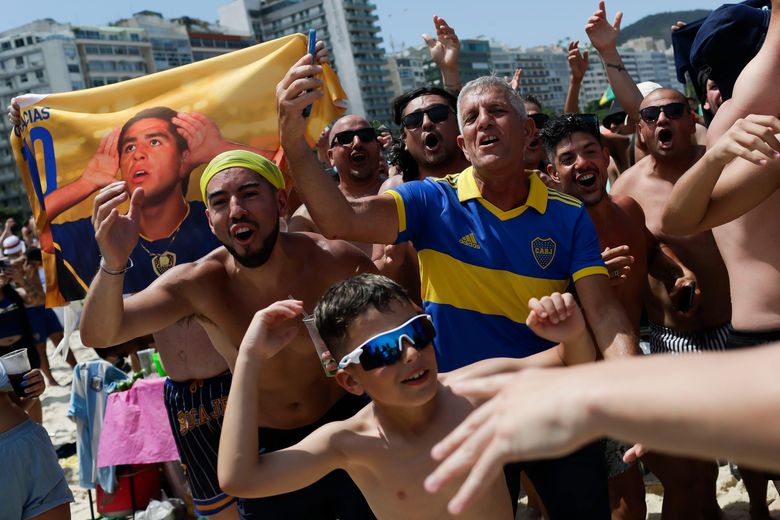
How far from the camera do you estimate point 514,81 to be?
5.65 m

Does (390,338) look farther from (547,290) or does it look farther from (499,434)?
(499,434)

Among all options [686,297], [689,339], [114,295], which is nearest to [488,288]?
[686,297]

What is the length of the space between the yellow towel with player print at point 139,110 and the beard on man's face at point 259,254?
170 cm

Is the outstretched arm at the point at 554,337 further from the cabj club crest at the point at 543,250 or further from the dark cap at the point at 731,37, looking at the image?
the dark cap at the point at 731,37

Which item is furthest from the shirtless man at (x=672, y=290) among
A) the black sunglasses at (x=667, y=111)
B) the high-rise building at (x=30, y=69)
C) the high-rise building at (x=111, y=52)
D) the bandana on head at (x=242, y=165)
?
the high-rise building at (x=111, y=52)

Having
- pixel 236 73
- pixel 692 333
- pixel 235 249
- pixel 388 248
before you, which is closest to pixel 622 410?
pixel 235 249

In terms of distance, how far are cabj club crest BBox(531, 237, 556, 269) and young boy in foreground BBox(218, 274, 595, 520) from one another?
46 cm

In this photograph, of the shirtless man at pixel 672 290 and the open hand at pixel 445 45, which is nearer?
the shirtless man at pixel 672 290

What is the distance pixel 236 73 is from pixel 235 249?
2287 mm

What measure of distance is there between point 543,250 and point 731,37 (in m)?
1.48

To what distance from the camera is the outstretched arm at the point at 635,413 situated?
92 centimetres

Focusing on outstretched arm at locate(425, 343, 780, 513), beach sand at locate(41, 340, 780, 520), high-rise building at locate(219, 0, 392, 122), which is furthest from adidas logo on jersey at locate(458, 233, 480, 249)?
high-rise building at locate(219, 0, 392, 122)

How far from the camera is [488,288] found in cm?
314

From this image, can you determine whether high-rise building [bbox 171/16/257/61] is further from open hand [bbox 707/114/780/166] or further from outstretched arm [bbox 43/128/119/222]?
open hand [bbox 707/114/780/166]
